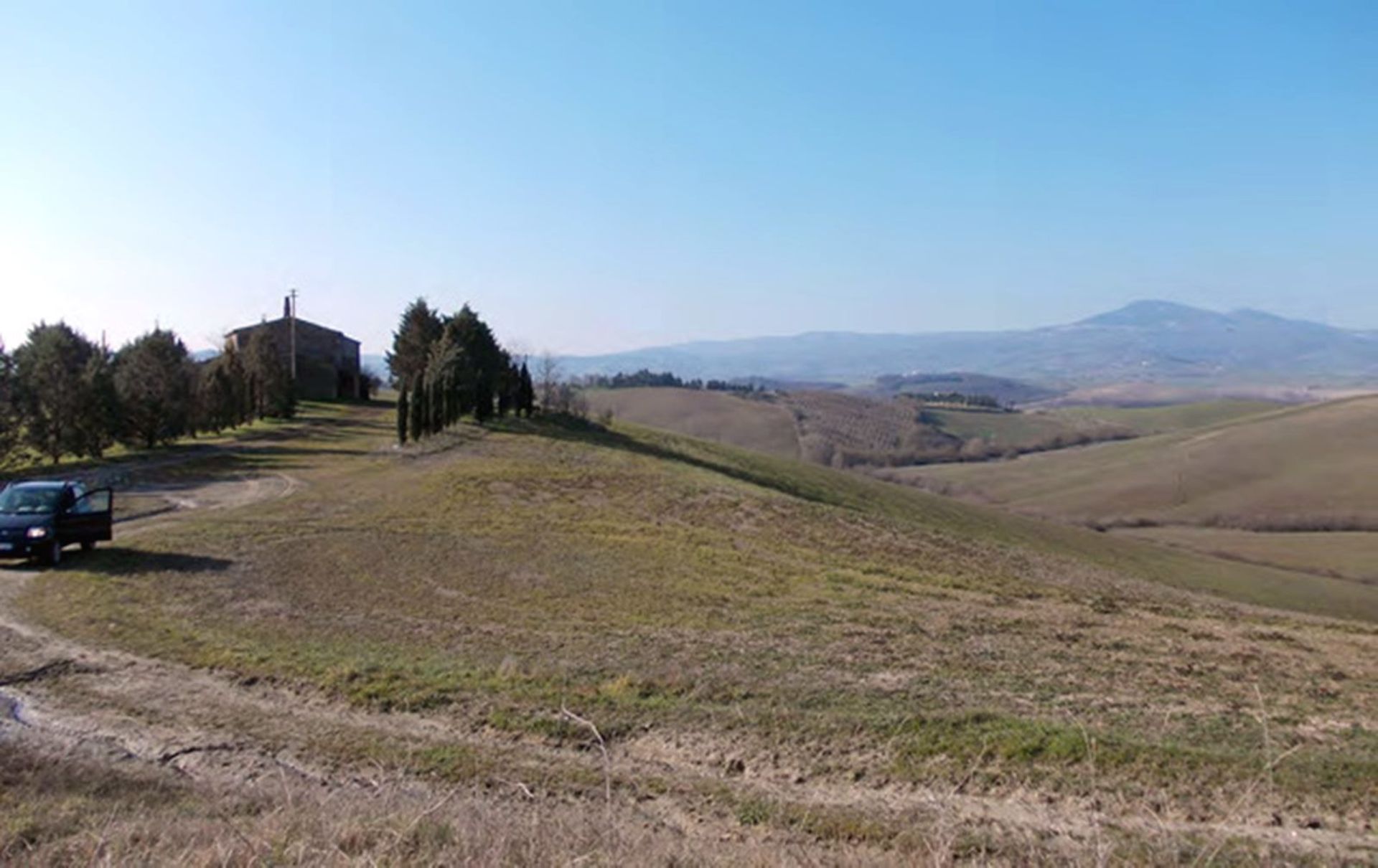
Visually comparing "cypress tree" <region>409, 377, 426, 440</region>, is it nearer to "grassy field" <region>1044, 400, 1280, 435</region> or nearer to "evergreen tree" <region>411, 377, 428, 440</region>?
"evergreen tree" <region>411, 377, 428, 440</region>

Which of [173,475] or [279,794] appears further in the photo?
[173,475]

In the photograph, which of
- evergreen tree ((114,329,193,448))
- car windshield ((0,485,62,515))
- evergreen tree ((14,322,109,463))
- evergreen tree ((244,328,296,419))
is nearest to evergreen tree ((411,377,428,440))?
evergreen tree ((114,329,193,448))

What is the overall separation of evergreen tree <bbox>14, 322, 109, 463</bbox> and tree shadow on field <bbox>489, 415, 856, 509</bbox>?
1680 centimetres

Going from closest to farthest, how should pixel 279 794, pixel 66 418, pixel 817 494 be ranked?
pixel 279 794 → pixel 66 418 → pixel 817 494

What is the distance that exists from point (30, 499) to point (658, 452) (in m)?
28.6

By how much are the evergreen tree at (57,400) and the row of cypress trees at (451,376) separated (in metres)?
12.0

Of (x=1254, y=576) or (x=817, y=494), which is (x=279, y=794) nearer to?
(x=817, y=494)

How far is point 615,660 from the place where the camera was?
39.7ft

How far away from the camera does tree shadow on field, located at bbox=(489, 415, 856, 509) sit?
4081 cm

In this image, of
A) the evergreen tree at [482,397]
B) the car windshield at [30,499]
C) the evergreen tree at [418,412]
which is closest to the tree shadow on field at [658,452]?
the evergreen tree at [482,397]

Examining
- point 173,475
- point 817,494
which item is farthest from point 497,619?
point 817,494

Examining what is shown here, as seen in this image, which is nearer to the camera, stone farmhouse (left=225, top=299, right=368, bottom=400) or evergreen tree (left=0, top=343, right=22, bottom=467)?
evergreen tree (left=0, top=343, right=22, bottom=467)

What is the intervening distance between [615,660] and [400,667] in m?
2.61

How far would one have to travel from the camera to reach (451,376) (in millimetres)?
46312
